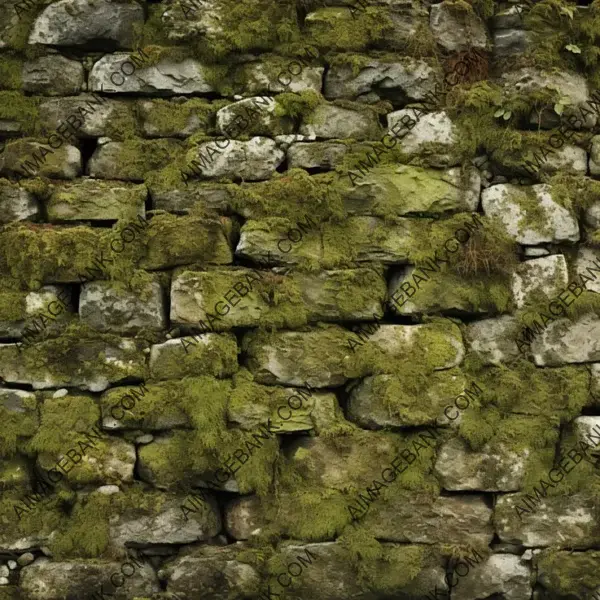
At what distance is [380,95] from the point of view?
202 inches

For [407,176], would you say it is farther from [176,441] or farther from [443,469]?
[176,441]

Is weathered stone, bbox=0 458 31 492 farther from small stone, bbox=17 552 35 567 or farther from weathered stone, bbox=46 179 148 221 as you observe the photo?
weathered stone, bbox=46 179 148 221

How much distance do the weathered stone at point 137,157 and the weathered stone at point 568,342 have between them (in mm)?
A: 2515

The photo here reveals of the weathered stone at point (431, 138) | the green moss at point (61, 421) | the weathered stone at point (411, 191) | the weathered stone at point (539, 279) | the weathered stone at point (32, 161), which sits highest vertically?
the weathered stone at point (431, 138)

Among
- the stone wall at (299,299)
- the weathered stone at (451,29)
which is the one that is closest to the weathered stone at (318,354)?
the stone wall at (299,299)

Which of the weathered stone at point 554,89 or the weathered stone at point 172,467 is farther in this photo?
the weathered stone at point 554,89

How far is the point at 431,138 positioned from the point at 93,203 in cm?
213

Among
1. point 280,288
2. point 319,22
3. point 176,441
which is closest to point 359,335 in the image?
point 280,288

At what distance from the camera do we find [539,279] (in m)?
4.94

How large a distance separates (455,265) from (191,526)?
7.17ft

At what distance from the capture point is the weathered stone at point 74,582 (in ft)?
14.8

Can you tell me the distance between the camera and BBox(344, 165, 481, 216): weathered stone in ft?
16.2

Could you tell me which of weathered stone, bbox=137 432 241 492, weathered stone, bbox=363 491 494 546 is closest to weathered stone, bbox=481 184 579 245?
weathered stone, bbox=363 491 494 546

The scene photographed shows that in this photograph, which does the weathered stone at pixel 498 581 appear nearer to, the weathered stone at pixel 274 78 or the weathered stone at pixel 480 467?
the weathered stone at pixel 480 467
